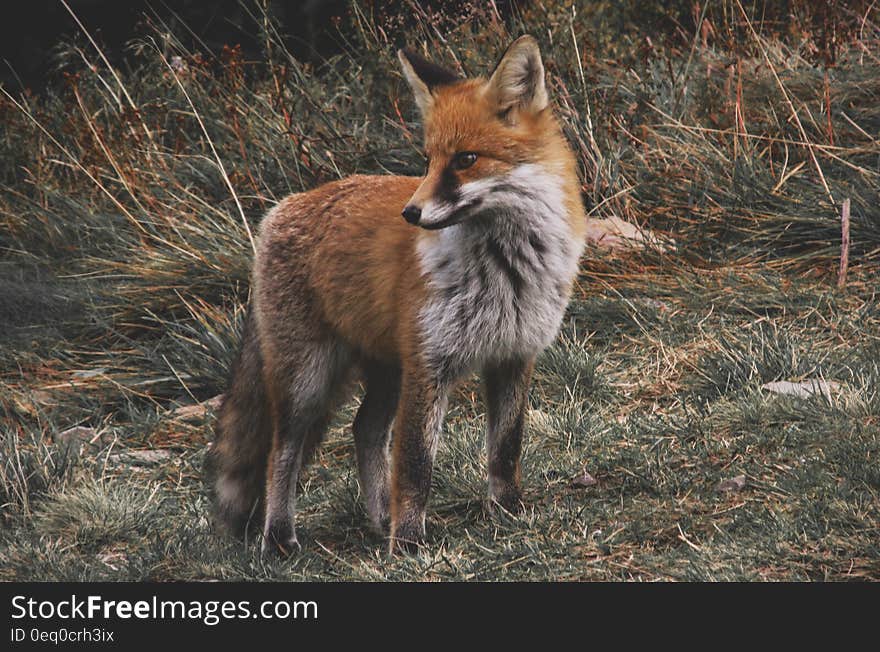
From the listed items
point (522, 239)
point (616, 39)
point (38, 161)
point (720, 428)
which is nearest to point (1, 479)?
point (522, 239)

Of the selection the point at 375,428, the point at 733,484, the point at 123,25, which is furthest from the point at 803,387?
the point at 123,25

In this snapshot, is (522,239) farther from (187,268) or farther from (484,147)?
(187,268)

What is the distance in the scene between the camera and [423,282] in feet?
14.0

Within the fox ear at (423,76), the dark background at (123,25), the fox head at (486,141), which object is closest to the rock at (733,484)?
the fox head at (486,141)

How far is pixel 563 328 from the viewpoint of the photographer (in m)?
6.52

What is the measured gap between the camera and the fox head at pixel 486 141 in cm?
393

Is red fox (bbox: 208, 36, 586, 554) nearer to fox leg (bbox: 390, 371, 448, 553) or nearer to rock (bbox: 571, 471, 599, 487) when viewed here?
fox leg (bbox: 390, 371, 448, 553)

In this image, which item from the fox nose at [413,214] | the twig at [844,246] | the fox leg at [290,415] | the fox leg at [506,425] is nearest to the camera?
the fox nose at [413,214]

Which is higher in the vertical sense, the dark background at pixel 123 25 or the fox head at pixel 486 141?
the fox head at pixel 486 141

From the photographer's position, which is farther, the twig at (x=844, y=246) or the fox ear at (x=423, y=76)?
the twig at (x=844, y=246)

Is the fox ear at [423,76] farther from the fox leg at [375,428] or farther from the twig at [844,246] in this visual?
the twig at [844,246]

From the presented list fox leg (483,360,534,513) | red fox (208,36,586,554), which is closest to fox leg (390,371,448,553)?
red fox (208,36,586,554)

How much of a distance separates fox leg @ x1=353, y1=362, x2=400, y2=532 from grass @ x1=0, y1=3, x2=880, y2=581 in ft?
0.68

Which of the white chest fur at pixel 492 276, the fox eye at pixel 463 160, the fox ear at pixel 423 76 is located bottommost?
the white chest fur at pixel 492 276
